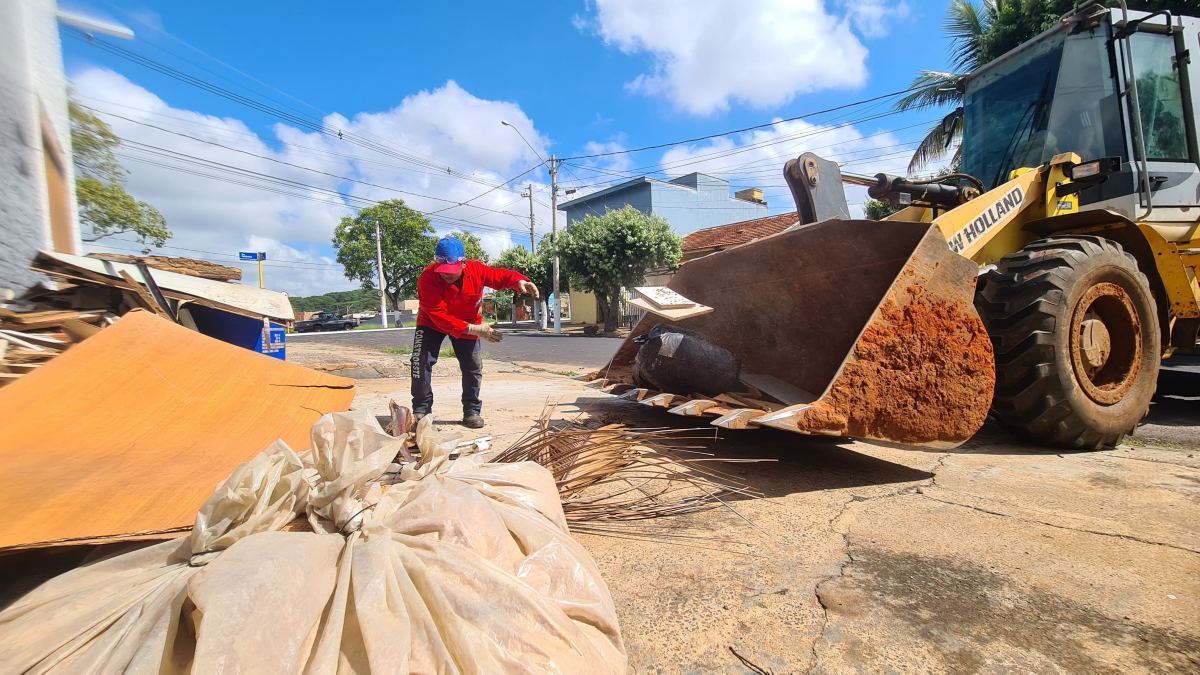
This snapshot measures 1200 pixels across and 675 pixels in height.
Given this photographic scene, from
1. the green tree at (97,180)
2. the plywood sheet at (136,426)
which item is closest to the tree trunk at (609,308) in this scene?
the green tree at (97,180)

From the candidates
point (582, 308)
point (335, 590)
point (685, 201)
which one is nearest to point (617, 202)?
point (685, 201)

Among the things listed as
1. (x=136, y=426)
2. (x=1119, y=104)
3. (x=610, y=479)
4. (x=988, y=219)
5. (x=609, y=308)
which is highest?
(x=1119, y=104)

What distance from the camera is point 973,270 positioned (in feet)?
8.91

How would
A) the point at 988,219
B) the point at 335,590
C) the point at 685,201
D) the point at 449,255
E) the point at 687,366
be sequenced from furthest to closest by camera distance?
the point at 685,201
the point at 449,255
the point at 687,366
the point at 988,219
the point at 335,590

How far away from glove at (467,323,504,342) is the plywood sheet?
3.78 ft

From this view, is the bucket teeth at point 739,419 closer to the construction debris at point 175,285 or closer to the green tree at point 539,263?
the construction debris at point 175,285

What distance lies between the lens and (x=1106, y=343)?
11.1 ft

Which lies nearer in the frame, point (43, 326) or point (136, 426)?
point (136, 426)

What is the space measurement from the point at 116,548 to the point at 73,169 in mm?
3602

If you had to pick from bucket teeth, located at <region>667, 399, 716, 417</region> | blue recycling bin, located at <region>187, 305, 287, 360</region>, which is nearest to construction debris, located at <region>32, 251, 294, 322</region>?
blue recycling bin, located at <region>187, 305, 287, 360</region>

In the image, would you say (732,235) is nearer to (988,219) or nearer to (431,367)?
(988,219)

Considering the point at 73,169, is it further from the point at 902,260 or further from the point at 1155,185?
→ the point at 1155,185

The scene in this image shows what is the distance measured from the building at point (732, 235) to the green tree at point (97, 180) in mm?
16990

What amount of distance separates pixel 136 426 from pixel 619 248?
1943 cm
